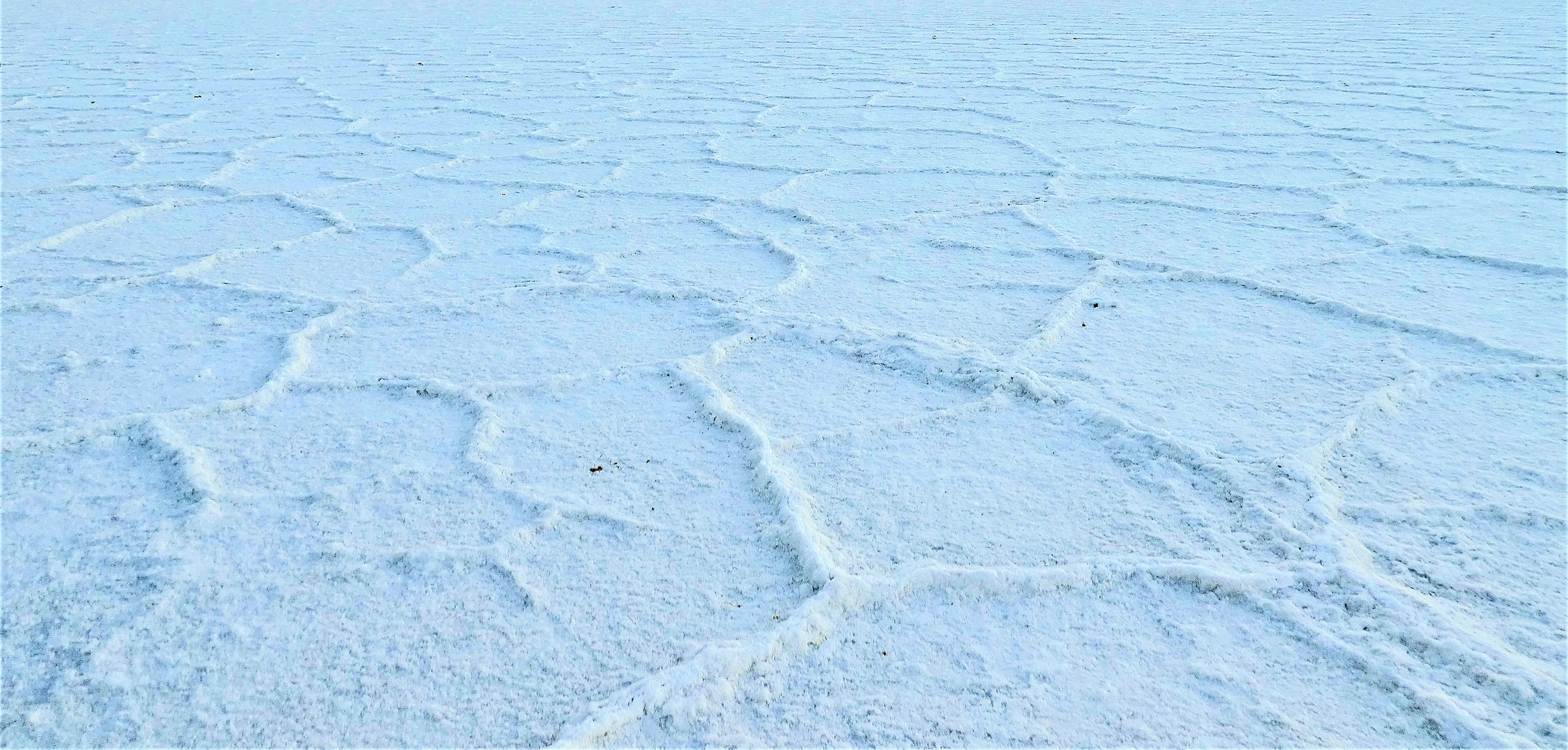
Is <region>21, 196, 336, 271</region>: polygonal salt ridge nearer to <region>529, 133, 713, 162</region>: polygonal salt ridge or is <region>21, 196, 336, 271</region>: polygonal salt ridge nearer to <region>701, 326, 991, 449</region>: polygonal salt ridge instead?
<region>529, 133, 713, 162</region>: polygonal salt ridge

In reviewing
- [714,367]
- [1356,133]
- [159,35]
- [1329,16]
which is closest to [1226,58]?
[1356,133]

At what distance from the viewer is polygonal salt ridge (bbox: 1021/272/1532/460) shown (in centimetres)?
137

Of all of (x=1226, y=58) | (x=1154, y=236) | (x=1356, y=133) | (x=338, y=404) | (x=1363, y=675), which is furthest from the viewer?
(x=1226, y=58)

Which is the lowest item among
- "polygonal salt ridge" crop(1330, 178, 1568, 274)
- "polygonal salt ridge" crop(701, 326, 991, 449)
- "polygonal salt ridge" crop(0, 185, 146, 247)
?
"polygonal salt ridge" crop(0, 185, 146, 247)

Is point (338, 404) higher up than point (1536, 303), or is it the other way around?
point (1536, 303)

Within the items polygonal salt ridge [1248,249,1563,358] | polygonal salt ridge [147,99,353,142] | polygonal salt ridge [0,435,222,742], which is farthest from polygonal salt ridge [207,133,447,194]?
polygonal salt ridge [1248,249,1563,358]

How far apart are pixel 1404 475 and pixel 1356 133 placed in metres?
2.48

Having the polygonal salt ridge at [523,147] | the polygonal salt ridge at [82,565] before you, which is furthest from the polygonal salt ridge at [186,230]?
the polygonal salt ridge at [82,565]

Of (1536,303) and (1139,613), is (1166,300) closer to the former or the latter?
(1536,303)

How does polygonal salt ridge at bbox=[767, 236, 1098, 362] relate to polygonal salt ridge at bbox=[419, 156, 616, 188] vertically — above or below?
above

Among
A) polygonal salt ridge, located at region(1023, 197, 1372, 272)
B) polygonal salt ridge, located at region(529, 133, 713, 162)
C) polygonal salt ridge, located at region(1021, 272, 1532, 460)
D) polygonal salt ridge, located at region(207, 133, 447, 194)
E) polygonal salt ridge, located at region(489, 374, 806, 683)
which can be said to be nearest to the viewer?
polygonal salt ridge, located at region(489, 374, 806, 683)

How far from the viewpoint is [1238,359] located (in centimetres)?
158

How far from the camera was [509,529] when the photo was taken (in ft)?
3.76

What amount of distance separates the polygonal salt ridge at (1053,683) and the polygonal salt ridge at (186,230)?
1649 millimetres
